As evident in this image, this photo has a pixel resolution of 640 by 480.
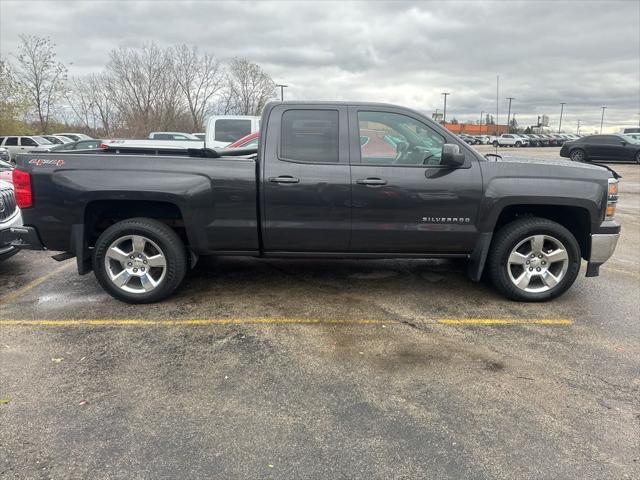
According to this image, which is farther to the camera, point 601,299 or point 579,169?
point 601,299

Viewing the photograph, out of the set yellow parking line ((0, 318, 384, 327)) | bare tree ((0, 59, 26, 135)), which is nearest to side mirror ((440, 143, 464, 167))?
yellow parking line ((0, 318, 384, 327))

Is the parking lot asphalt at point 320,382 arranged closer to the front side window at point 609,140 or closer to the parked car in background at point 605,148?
the parked car in background at point 605,148

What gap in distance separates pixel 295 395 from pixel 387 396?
1.94 feet

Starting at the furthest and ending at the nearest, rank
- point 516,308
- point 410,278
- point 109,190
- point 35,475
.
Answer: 1. point 410,278
2. point 516,308
3. point 109,190
4. point 35,475

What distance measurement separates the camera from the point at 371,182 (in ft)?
14.4

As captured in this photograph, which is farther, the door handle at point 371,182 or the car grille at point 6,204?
the car grille at point 6,204

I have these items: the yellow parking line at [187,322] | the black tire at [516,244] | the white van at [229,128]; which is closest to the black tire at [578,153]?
the white van at [229,128]

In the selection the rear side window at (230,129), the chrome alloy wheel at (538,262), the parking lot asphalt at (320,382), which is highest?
the rear side window at (230,129)

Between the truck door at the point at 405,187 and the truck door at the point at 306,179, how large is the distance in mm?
120

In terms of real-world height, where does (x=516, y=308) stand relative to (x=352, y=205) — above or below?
below

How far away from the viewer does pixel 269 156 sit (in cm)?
444

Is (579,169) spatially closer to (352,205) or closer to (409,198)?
(409,198)

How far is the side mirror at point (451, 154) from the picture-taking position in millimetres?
4184

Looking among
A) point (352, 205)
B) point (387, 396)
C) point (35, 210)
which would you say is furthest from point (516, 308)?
point (35, 210)
